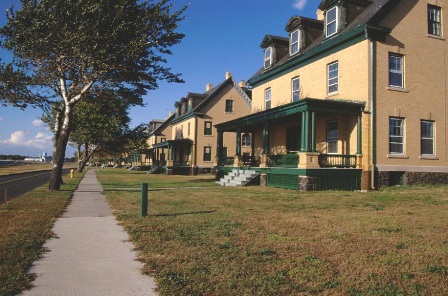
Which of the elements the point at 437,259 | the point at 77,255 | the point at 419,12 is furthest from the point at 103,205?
the point at 419,12

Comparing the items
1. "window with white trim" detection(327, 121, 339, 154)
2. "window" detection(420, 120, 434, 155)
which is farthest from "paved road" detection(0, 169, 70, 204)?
"window" detection(420, 120, 434, 155)

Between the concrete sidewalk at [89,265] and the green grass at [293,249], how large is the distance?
0.27 m

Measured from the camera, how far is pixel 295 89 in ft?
75.0

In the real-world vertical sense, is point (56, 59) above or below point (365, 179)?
above

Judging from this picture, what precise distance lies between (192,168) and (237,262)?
3685cm

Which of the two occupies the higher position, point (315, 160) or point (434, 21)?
point (434, 21)

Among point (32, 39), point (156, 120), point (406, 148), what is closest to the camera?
point (32, 39)

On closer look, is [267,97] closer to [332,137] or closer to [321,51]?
[321,51]

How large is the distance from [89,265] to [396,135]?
1683 cm

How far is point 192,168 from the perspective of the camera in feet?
137

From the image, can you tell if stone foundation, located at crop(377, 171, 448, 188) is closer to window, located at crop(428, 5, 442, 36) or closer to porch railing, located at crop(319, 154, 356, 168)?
porch railing, located at crop(319, 154, 356, 168)

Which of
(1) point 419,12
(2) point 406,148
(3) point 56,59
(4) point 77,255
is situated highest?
(1) point 419,12

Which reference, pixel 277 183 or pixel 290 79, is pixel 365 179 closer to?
pixel 277 183

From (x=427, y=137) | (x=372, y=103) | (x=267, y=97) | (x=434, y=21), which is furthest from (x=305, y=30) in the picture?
(x=427, y=137)
